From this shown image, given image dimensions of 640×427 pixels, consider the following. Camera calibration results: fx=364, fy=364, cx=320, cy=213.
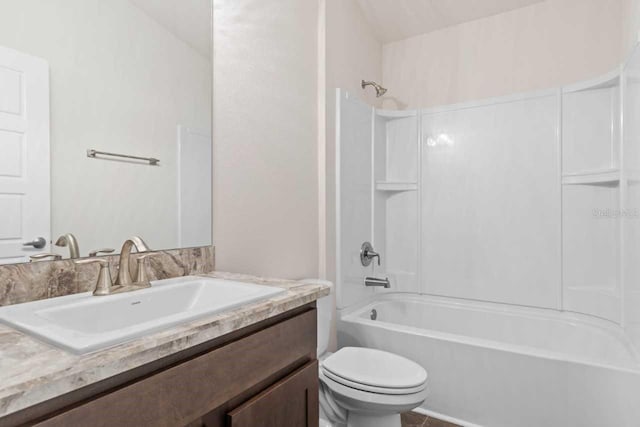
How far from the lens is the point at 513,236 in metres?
2.51

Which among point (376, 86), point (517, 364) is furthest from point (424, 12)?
point (517, 364)

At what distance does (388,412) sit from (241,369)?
921 mm

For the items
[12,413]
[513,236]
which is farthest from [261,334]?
[513,236]

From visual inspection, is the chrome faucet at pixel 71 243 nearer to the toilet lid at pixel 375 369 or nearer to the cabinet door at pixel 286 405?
the cabinet door at pixel 286 405

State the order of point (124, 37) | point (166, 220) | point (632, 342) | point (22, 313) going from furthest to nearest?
point (632, 342) < point (166, 220) < point (124, 37) < point (22, 313)

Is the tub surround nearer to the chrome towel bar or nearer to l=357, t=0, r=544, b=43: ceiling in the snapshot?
the chrome towel bar

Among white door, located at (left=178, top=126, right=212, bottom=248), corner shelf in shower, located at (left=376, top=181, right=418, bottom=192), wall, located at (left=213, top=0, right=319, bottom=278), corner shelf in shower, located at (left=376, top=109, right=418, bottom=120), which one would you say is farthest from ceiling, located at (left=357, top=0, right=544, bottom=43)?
white door, located at (left=178, top=126, right=212, bottom=248)

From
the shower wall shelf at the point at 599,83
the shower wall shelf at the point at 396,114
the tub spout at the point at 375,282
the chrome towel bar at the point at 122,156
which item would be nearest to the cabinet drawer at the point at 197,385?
the chrome towel bar at the point at 122,156

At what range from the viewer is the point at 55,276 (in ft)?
3.09

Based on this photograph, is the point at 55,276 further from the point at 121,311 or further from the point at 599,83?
the point at 599,83

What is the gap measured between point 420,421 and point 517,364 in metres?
0.60

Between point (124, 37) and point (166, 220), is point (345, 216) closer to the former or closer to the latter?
point (166, 220)

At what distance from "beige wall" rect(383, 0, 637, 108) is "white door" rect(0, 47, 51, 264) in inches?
101

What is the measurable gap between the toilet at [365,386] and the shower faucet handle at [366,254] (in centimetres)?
81
